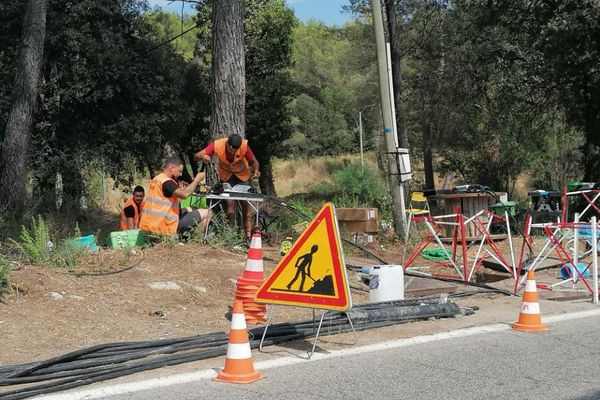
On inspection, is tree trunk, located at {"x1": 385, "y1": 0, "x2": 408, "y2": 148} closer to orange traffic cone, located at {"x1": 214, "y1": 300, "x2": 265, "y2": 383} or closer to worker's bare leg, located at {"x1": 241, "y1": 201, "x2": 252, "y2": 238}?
worker's bare leg, located at {"x1": 241, "y1": 201, "x2": 252, "y2": 238}

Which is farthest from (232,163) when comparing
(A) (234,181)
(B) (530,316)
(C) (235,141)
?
(B) (530,316)

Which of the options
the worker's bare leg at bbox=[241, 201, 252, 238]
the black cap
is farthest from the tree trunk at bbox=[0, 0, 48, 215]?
the black cap

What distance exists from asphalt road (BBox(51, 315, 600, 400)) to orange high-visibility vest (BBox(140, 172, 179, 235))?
171 inches

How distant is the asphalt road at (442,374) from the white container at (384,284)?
160cm

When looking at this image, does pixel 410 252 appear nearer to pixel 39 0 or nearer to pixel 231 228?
pixel 231 228

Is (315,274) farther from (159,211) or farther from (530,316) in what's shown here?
(159,211)

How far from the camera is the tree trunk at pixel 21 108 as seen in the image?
1548cm

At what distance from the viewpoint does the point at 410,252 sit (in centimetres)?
1376

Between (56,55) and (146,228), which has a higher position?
(56,55)

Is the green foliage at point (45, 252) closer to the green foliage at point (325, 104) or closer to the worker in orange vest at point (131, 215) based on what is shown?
the worker in orange vest at point (131, 215)

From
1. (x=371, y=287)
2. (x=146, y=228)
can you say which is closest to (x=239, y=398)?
(x=371, y=287)

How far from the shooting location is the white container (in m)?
8.56

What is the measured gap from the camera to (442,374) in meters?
5.57

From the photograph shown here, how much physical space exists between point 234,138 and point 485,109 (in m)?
23.5
